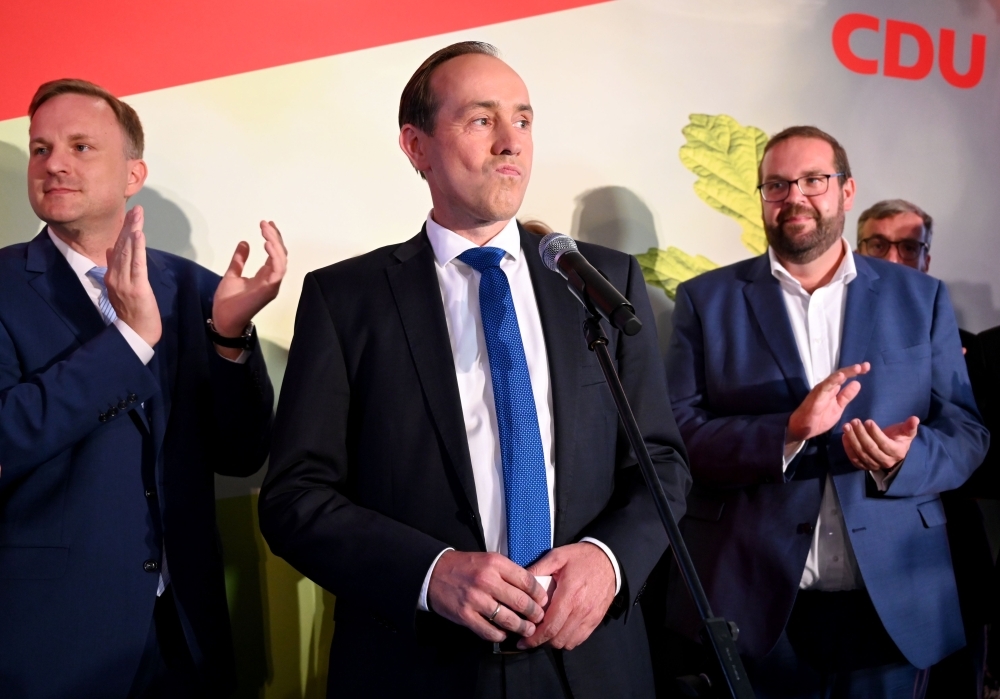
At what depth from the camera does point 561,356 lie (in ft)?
6.43

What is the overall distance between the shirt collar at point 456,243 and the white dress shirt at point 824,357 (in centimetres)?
110

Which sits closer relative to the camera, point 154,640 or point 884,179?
point 154,640

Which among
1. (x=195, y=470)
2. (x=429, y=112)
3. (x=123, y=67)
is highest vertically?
(x=123, y=67)

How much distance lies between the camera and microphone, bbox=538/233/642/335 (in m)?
1.48

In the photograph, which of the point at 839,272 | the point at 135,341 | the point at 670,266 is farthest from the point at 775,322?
the point at 135,341

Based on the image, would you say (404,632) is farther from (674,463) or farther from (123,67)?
(123,67)

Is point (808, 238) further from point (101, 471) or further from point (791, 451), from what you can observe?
point (101, 471)

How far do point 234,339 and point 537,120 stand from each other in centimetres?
148

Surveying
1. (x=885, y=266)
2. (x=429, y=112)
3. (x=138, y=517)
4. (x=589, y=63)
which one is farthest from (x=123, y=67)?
(x=885, y=266)

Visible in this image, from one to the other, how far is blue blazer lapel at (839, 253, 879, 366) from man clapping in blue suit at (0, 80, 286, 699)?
5.59ft

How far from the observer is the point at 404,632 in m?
1.77

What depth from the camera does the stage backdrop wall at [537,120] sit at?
9.16 ft

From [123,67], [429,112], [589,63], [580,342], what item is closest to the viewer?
[580,342]

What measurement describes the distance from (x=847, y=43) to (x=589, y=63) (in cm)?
120
